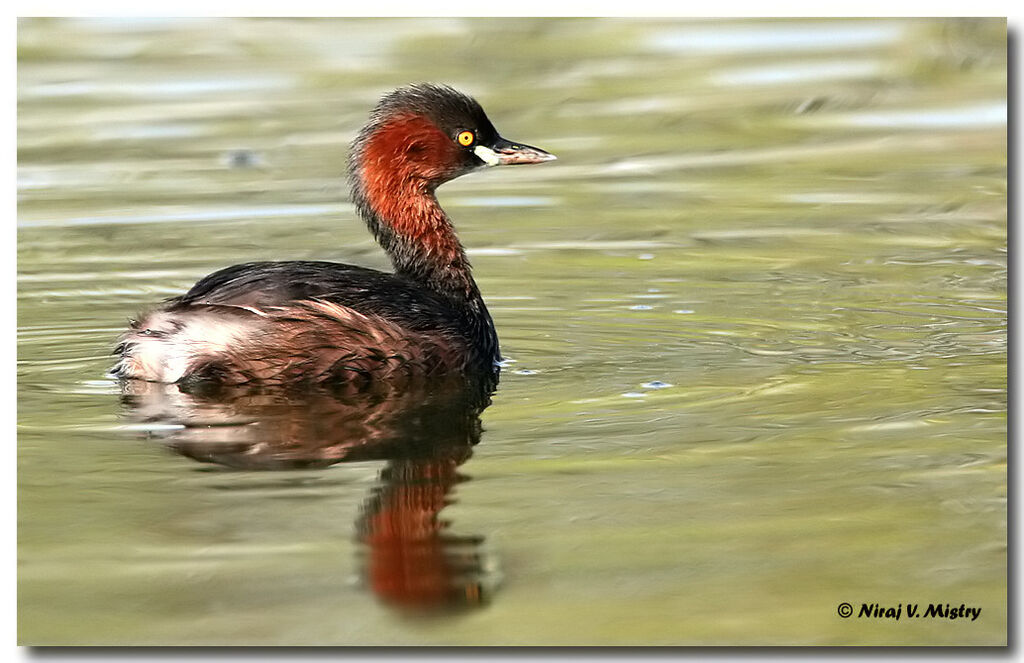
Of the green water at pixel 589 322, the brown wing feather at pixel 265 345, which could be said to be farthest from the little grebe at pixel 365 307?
the green water at pixel 589 322

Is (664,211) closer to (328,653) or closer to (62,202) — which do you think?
(62,202)

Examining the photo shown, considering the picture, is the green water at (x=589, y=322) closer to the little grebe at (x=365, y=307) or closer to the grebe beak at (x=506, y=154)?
the little grebe at (x=365, y=307)

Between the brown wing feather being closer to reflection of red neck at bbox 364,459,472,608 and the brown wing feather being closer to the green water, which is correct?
the green water

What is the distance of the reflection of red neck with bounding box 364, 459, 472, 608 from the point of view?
16.6 feet

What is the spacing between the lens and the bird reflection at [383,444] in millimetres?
5180

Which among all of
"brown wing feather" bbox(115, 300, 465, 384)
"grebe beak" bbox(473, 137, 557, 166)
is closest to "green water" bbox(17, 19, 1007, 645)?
"brown wing feather" bbox(115, 300, 465, 384)

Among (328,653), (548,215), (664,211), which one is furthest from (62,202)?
(328,653)

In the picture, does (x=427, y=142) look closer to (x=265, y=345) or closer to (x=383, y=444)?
(x=265, y=345)

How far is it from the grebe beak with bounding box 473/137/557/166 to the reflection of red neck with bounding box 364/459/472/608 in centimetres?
231

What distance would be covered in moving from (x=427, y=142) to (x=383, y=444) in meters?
2.02

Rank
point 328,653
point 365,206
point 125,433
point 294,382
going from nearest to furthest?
point 328,653, point 125,433, point 294,382, point 365,206

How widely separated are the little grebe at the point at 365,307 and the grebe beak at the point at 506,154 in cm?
20
